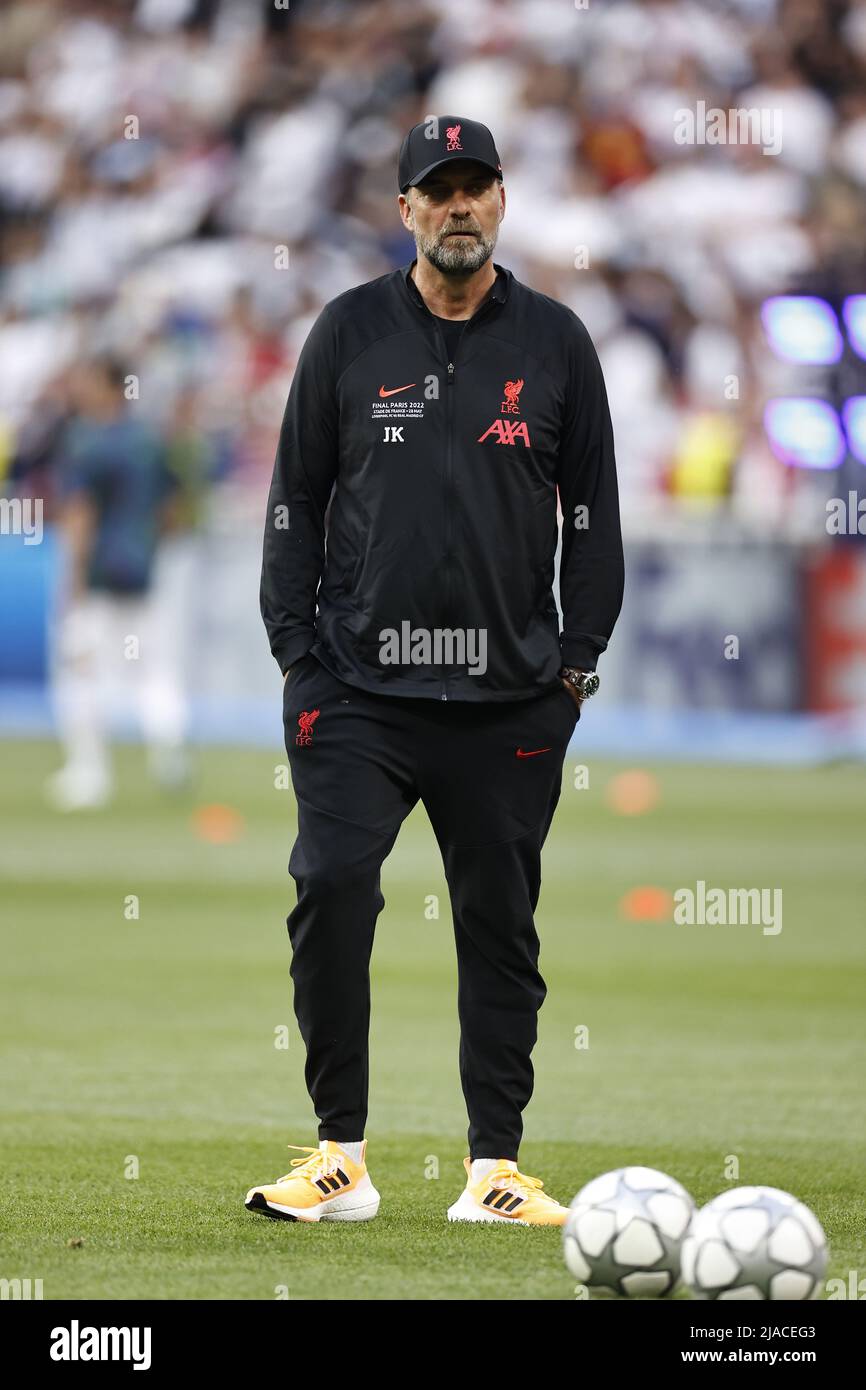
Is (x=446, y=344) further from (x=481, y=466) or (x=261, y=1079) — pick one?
(x=261, y=1079)

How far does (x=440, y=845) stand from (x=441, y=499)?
32.6 inches

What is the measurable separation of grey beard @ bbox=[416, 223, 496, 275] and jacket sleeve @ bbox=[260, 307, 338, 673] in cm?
33

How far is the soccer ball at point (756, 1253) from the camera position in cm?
446

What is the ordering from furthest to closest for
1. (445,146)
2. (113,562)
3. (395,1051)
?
(113,562)
(395,1051)
(445,146)

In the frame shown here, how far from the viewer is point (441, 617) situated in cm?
557

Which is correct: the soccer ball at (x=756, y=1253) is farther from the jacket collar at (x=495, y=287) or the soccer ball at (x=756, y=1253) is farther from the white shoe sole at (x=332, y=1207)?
the jacket collar at (x=495, y=287)

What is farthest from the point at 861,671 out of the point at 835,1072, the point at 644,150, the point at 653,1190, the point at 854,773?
the point at 653,1190

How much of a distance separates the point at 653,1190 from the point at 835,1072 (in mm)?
3269

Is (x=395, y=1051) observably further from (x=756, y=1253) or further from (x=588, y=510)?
(x=756, y=1253)

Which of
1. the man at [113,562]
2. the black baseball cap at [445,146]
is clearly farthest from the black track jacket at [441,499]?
the man at [113,562]

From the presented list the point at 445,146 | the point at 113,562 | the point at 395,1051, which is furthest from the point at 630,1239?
the point at 113,562

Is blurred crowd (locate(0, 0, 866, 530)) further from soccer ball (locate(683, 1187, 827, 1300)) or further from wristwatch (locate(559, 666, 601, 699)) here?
soccer ball (locate(683, 1187, 827, 1300))

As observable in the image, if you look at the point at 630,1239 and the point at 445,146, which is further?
the point at 445,146

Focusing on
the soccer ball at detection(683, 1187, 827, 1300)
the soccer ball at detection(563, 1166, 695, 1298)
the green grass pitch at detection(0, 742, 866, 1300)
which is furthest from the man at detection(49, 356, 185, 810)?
the soccer ball at detection(683, 1187, 827, 1300)
